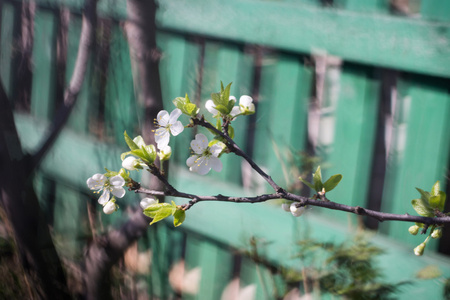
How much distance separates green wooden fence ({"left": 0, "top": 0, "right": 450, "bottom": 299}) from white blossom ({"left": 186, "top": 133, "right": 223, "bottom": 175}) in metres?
0.45

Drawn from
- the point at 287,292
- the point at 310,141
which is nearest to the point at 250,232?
the point at 287,292

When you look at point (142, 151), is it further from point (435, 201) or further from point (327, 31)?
point (327, 31)

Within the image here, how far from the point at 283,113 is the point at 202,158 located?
49cm

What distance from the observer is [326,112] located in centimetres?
127

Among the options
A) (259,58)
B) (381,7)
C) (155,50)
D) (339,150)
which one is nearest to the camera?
(381,7)

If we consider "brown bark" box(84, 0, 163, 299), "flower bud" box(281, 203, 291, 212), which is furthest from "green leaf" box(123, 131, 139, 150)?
"brown bark" box(84, 0, 163, 299)

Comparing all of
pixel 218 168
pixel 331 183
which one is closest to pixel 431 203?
pixel 331 183

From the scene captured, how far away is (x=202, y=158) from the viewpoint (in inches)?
35.0

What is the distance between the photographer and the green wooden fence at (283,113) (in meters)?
1.12

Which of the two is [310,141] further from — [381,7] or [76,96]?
[76,96]

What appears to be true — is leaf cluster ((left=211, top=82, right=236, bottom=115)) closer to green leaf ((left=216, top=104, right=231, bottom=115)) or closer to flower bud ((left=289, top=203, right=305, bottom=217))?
green leaf ((left=216, top=104, right=231, bottom=115))

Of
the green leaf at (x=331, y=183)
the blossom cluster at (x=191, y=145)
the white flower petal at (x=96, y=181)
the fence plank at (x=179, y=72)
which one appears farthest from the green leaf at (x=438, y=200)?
the fence plank at (x=179, y=72)

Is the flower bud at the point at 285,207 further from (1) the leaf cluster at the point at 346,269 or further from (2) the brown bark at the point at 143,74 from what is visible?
(2) the brown bark at the point at 143,74

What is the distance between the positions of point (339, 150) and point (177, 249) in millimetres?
623
